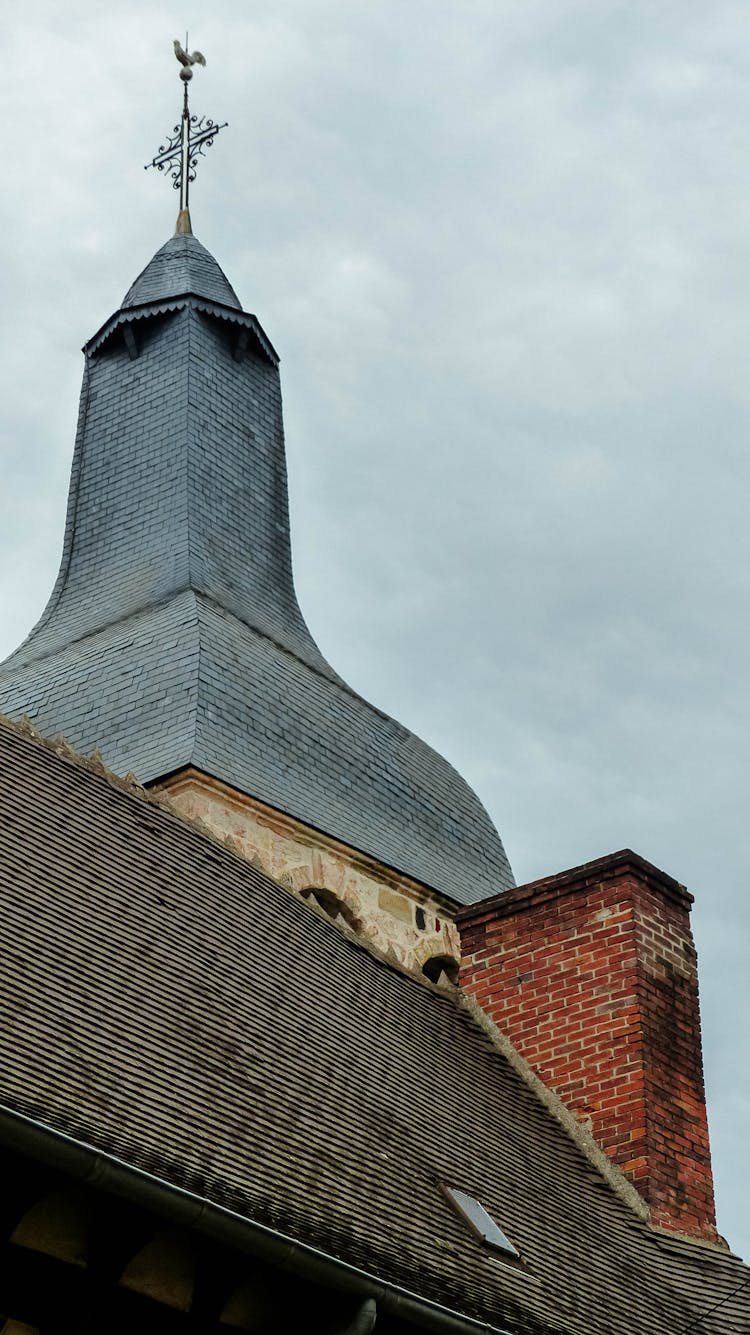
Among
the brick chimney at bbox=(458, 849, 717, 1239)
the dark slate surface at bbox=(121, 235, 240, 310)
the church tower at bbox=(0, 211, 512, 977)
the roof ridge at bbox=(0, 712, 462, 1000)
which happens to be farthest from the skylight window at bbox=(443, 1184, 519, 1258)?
the dark slate surface at bbox=(121, 235, 240, 310)

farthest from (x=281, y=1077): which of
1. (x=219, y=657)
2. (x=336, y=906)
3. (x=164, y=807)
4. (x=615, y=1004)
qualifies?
(x=219, y=657)

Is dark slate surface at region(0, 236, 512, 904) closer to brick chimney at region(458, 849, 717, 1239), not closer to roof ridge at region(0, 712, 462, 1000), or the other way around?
brick chimney at region(458, 849, 717, 1239)

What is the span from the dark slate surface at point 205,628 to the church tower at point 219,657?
2 centimetres

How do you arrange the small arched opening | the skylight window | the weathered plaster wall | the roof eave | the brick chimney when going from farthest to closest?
the small arched opening → the weathered plaster wall → the brick chimney → the skylight window → the roof eave

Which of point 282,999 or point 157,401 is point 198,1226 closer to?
point 282,999

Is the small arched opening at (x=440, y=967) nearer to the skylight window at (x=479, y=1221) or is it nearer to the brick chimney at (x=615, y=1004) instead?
the brick chimney at (x=615, y=1004)

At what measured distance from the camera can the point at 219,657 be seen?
1877 cm

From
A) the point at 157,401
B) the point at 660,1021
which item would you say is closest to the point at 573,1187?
the point at 660,1021

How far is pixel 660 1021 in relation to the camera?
1230 cm

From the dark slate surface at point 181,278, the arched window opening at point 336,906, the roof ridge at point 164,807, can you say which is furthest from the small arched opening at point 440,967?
the dark slate surface at point 181,278

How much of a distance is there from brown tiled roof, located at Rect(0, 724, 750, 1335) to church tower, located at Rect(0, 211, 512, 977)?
19.4 feet

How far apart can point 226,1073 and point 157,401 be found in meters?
14.0

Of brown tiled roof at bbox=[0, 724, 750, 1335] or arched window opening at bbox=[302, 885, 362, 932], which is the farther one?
arched window opening at bbox=[302, 885, 362, 932]

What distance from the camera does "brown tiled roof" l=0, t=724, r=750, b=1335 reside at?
8.04 meters
